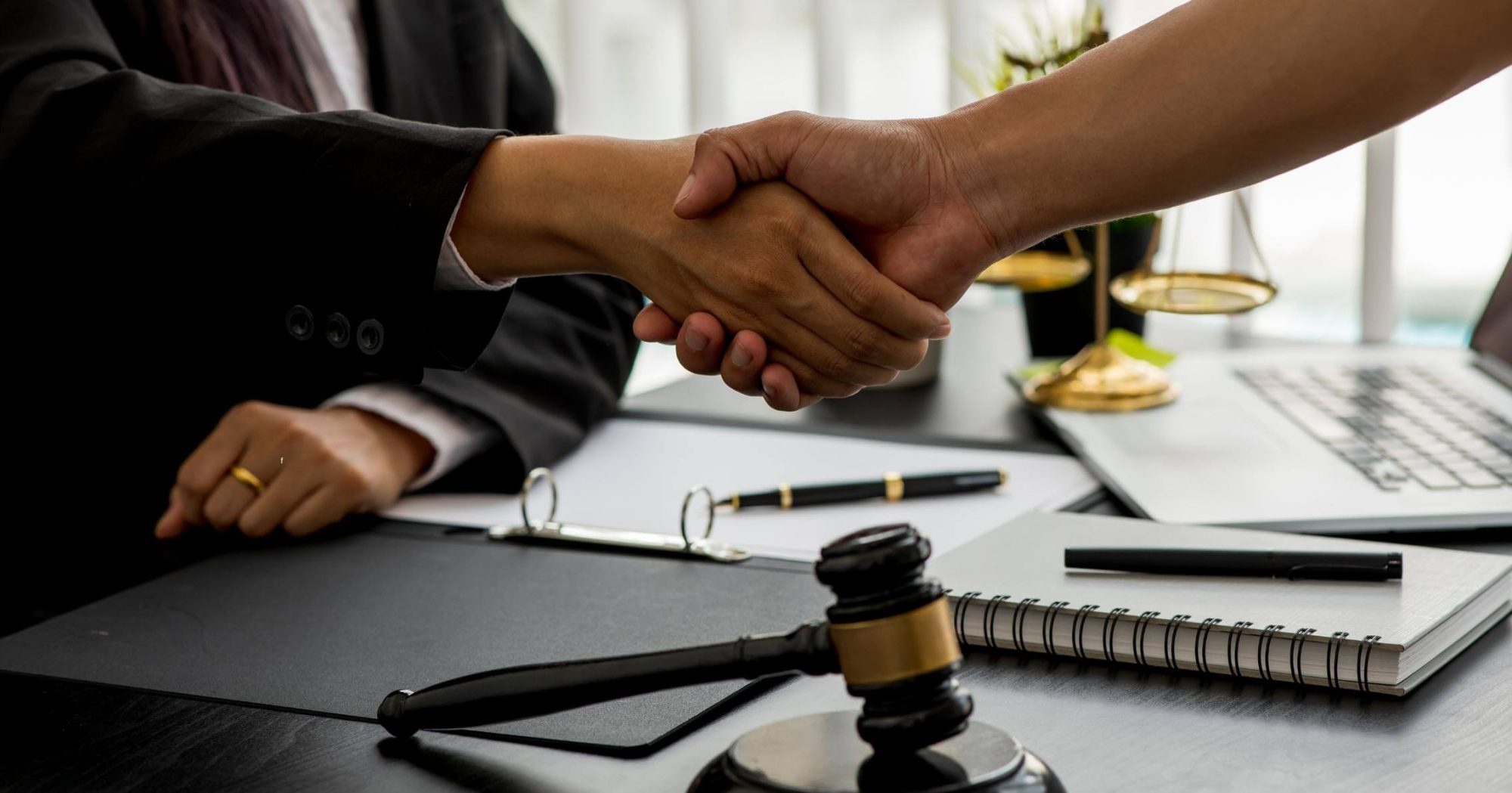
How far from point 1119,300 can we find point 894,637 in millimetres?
824

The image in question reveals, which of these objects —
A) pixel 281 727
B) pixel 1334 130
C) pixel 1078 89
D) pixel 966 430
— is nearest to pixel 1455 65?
pixel 1334 130

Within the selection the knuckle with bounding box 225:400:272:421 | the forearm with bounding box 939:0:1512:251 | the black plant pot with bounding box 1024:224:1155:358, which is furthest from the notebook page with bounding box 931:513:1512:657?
the black plant pot with bounding box 1024:224:1155:358

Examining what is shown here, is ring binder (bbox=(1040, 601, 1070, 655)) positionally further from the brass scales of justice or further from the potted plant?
the potted plant

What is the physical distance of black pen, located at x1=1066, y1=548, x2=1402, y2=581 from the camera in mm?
680

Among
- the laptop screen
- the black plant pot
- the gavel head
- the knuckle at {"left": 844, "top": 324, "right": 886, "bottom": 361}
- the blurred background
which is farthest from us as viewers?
the blurred background

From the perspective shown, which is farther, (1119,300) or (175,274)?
(1119,300)

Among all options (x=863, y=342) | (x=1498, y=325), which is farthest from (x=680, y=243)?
(x=1498, y=325)

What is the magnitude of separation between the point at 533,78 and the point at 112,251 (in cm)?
67

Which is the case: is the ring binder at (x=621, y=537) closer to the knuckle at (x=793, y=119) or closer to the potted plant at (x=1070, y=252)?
the knuckle at (x=793, y=119)

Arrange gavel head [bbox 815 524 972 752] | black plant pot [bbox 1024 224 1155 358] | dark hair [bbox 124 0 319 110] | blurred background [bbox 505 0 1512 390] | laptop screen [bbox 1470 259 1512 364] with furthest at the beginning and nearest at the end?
blurred background [bbox 505 0 1512 390] → black plant pot [bbox 1024 224 1155 358] → laptop screen [bbox 1470 259 1512 364] → dark hair [bbox 124 0 319 110] → gavel head [bbox 815 524 972 752]

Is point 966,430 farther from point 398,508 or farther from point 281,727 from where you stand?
point 281,727

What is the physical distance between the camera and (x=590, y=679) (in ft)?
1.82

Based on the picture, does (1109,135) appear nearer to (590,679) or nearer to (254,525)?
(590,679)

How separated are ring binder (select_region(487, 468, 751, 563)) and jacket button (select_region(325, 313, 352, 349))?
0.50 feet
